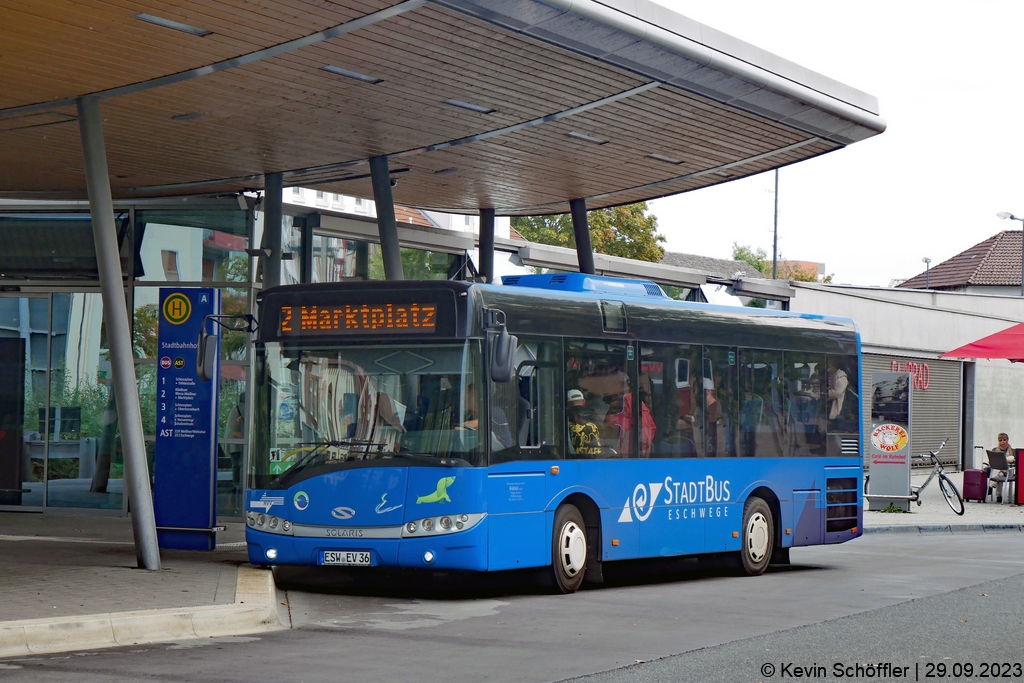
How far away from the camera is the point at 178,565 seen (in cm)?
1277

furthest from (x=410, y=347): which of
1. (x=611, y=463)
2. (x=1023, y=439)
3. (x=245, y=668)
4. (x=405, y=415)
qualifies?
(x=1023, y=439)

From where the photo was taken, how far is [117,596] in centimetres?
1014

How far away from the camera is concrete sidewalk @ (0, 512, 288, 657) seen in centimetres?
861

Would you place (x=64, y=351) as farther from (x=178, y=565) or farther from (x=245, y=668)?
(x=245, y=668)

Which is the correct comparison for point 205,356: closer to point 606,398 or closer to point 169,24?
point 169,24

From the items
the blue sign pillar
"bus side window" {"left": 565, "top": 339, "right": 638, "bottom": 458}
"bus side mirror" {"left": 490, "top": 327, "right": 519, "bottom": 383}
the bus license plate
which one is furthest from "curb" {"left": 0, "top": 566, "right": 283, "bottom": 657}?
"bus side window" {"left": 565, "top": 339, "right": 638, "bottom": 458}

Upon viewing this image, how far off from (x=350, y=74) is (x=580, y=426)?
13.1 ft

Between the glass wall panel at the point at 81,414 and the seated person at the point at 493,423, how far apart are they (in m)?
8.82

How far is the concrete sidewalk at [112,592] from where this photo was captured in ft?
28.4

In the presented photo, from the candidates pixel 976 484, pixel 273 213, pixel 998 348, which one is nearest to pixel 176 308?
pixel 273 213

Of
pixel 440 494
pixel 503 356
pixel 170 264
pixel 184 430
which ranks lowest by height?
pixel 440 494

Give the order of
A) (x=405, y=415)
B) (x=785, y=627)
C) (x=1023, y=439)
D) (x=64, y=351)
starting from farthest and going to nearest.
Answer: (x=1023, y=439) < (x=64, y=351) < (x=405, y=415) < (x=785, y=627)

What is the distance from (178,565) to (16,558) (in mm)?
1642

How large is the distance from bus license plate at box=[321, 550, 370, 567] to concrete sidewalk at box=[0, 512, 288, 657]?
1.87 feet
